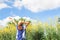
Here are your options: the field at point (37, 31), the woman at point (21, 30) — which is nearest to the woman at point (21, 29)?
the woman at point (21, 30)

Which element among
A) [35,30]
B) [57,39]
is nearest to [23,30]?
[35,30]

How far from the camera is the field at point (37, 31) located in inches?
424

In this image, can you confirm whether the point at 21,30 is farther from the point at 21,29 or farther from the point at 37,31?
the point at 37,31

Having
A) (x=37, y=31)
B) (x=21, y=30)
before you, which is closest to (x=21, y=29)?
(x=21, y=30)

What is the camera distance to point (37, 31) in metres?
11.4

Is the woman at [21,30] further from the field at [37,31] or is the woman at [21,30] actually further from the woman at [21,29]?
the field at [37,31]

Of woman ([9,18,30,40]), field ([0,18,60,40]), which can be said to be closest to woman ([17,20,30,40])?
woman ([9,18,30,40])

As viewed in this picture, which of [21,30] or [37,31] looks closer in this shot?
[21,30]

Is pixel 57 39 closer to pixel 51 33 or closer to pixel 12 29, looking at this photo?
pixel 51 33

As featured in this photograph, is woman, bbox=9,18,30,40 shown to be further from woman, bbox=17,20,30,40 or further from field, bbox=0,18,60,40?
field, bbox=0,18,60,40

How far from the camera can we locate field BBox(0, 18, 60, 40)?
10758 millimetres

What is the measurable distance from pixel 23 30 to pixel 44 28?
820 mm

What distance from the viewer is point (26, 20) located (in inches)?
456

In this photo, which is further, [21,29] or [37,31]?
[37,31]
